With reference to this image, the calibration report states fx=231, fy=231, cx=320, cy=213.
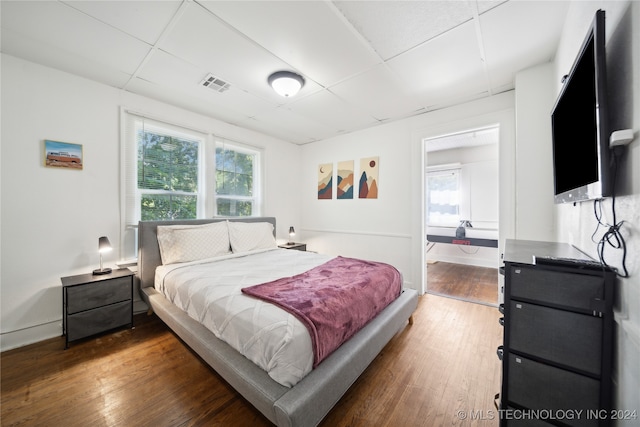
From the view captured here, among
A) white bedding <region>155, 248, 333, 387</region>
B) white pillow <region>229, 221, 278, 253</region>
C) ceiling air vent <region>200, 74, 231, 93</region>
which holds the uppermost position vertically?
ceiling air vent <region>200, 74, 231, 93</region>

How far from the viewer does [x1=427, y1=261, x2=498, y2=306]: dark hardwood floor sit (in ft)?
11.0

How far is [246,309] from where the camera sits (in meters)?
1.54

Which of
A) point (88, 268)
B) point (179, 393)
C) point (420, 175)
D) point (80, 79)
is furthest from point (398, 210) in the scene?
point (80, 79)

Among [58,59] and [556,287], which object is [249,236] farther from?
[556,287]

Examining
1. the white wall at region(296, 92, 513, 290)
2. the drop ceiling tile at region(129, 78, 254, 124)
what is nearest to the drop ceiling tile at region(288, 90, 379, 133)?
the white wall at region(296, 92, 513, 290)

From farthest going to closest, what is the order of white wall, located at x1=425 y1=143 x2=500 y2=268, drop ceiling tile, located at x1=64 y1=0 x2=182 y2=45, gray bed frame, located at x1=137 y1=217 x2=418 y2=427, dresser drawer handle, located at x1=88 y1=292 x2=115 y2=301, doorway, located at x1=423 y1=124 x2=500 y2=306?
white wall, located at x1=425 y1=143 x2=500 y2=268
doorway, located at x1=423 y1=124 x2=500 y2=306
dresser drawer handle, located at x1=88 y1=292 x2=115 y2=301
drop ceiling tile, located at x1=64 y1=0 x2=182 y2=45
gray bed frame, located at x1=137 y1=217 x2=418 y2=427

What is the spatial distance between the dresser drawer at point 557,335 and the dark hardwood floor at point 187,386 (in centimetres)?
76

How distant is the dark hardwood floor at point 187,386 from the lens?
142cm

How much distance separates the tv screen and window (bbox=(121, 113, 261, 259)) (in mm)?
3798

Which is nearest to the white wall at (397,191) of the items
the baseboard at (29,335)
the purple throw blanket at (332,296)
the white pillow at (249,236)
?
the purple throw blanket at (332,296)

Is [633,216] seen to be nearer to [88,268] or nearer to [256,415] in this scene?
[256,415]

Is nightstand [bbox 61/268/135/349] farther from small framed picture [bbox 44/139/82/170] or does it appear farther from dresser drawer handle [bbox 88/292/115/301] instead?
small framed picture [bbox 44/139/82/170]

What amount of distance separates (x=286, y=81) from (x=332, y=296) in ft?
6.95

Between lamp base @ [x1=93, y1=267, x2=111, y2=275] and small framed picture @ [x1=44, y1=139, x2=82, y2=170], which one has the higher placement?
small framed picture @ [x1=44, y1=139, x2=82, y2=170]
